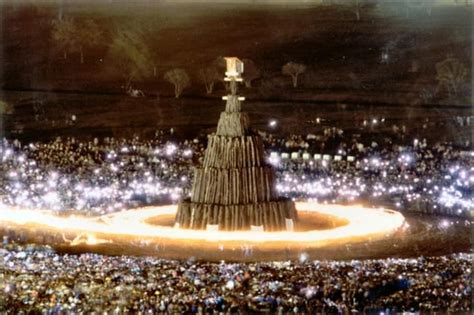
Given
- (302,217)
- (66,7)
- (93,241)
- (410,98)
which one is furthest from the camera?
(66,7)

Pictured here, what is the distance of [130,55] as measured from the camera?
85.2 metres

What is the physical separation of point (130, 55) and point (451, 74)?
28.6m

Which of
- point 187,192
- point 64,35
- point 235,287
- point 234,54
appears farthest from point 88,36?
point 235,287

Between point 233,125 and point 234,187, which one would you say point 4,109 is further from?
point 234,187

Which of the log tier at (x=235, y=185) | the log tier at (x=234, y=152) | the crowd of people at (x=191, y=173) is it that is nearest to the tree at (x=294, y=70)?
the crowd of people at (x=191, y=173)

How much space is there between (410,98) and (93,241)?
44.0m

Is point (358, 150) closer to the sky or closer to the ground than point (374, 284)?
closer to the sky

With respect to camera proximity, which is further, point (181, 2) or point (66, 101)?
point (181, 2)

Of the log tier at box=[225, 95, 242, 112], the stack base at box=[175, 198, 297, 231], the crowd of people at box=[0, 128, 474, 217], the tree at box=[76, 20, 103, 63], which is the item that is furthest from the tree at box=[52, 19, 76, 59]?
the stack base at box=[175, 198, 297, 231]

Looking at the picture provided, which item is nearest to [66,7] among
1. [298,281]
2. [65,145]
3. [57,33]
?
[57,33]

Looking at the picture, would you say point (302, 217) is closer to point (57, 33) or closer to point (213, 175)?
point (213, 175)

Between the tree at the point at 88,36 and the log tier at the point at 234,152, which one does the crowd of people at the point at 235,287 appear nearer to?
the log tier at the point at 234,152

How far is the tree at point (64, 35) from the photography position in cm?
8556

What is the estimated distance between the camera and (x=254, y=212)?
47000 mm
